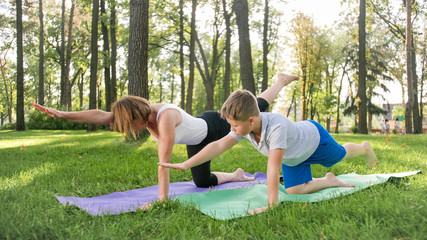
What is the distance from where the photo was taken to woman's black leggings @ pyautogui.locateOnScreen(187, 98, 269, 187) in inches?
162

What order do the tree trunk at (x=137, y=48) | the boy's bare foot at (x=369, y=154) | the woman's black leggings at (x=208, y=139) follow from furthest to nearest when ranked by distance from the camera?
1. the tree trunk at (x=137, y=48)
2. the boy's bare foot at (x=369, y=154)
3. the woman's black leggings at (x=208, y=139)

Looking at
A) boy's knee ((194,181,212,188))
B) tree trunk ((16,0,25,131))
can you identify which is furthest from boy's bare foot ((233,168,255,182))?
tree trunk ((16,0,25,131))

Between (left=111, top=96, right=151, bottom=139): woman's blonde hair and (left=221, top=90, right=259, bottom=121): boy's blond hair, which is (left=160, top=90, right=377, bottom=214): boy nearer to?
(left=221, top=90, right=259, bottom=121): boy's blond hair

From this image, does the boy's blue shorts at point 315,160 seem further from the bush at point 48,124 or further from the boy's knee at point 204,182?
the bush at point 48,124

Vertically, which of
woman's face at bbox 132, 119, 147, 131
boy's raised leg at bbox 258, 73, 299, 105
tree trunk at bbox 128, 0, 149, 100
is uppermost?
tree trunk at bbox 128, 0, 149, 100

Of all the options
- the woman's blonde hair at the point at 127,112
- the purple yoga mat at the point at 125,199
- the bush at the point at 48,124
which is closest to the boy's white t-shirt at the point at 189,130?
the woman's blonde hair at the point at 127,112

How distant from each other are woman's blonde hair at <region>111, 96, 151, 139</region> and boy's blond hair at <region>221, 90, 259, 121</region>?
946 mm

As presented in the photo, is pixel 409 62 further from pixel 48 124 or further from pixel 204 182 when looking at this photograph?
pixel 48 124

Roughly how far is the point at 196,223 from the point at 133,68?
272 inches

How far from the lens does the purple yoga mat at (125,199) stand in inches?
120

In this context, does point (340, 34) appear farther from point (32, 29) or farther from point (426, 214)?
point (426, 214)

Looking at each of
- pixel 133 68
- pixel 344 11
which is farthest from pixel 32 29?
pixel 344 11

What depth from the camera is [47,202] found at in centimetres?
324

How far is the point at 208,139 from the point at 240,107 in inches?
57.5
